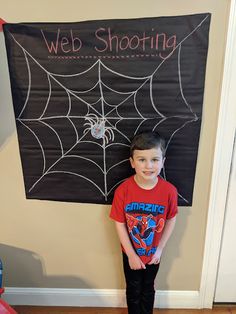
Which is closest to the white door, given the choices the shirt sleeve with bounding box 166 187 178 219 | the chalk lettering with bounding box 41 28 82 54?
the shirt sleeve with bounding box 166 187 178 219

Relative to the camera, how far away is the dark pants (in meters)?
1.47

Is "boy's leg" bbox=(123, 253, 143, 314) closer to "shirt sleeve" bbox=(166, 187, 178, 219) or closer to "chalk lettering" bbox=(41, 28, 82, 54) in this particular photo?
"shirt sleeve" bbox=(166, 187, 178, 219)

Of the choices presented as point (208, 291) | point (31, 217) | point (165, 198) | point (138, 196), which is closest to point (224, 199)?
point (165, 198)

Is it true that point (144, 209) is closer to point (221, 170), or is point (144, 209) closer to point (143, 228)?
point (143, 228)

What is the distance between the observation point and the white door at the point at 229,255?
57.6 inches

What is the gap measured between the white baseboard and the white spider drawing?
90cm

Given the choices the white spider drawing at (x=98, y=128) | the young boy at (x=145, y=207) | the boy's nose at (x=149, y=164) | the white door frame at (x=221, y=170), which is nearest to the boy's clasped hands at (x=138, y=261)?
the young boy at (x=145, y=207)

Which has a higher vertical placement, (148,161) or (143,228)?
(148,161)

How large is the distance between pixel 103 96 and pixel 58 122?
0.78 feet

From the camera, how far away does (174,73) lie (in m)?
1.27

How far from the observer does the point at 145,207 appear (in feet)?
4.41

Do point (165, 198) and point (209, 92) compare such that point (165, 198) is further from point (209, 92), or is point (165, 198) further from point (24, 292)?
point (24, 292)

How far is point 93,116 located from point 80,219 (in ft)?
1.79

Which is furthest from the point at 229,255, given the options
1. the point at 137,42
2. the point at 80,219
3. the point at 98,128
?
the point at 137,42
